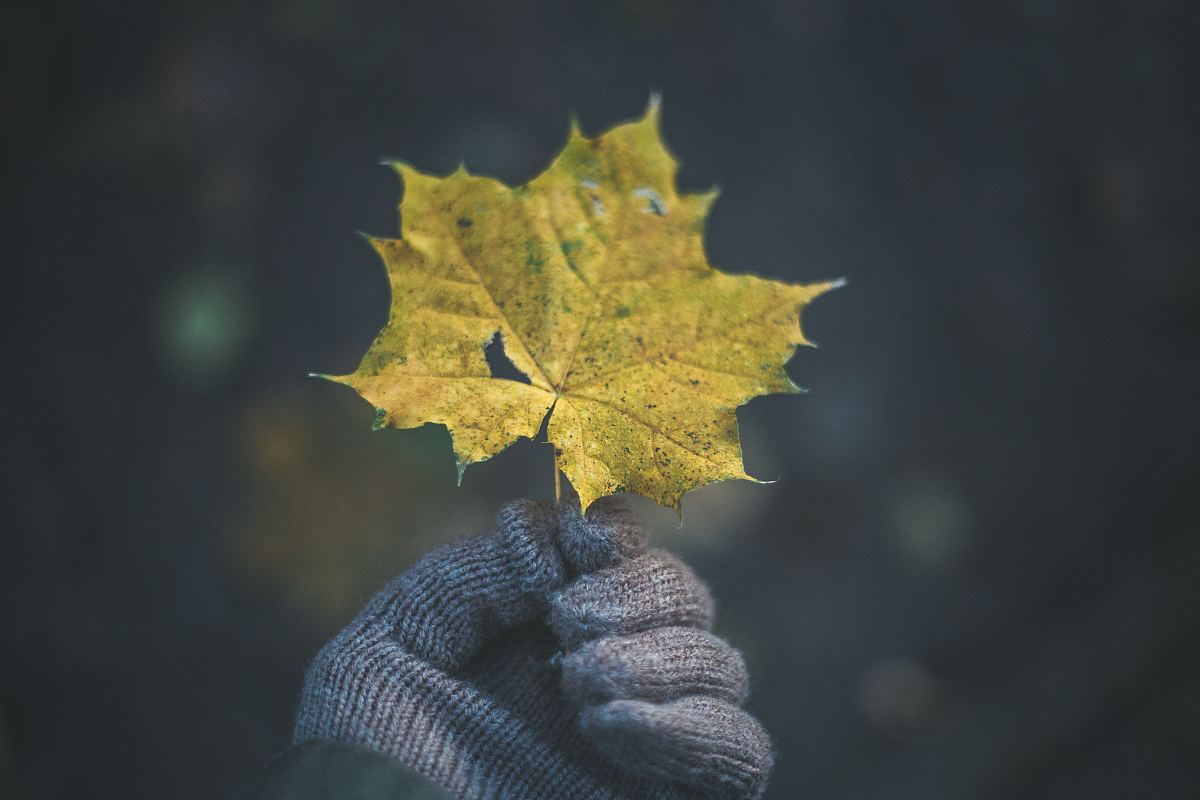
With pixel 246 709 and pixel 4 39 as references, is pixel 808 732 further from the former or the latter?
pixel 4 39

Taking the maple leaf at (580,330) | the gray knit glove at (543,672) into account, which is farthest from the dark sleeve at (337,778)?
the maple leaf at (580,330)

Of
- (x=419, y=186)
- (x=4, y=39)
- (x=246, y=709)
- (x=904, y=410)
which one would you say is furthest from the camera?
(x=904, y=410)

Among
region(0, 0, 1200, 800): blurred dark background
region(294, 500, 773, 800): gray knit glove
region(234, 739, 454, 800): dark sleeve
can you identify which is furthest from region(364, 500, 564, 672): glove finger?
region(0, 0, 1200, 800): blurred dark background

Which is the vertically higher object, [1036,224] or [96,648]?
[1036,224]

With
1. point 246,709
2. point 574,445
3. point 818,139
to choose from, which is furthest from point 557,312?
point 246,709

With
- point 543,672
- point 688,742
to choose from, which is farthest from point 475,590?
point 688,742

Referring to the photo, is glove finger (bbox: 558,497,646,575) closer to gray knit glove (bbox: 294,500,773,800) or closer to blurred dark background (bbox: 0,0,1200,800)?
gray knit glove (bbox: 294,500,773,800)

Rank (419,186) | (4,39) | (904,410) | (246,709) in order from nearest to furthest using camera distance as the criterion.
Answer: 1. (419,186)
2. (4,39)
3. (246,709)
4. (904,410)

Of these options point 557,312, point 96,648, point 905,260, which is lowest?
point 96,648
